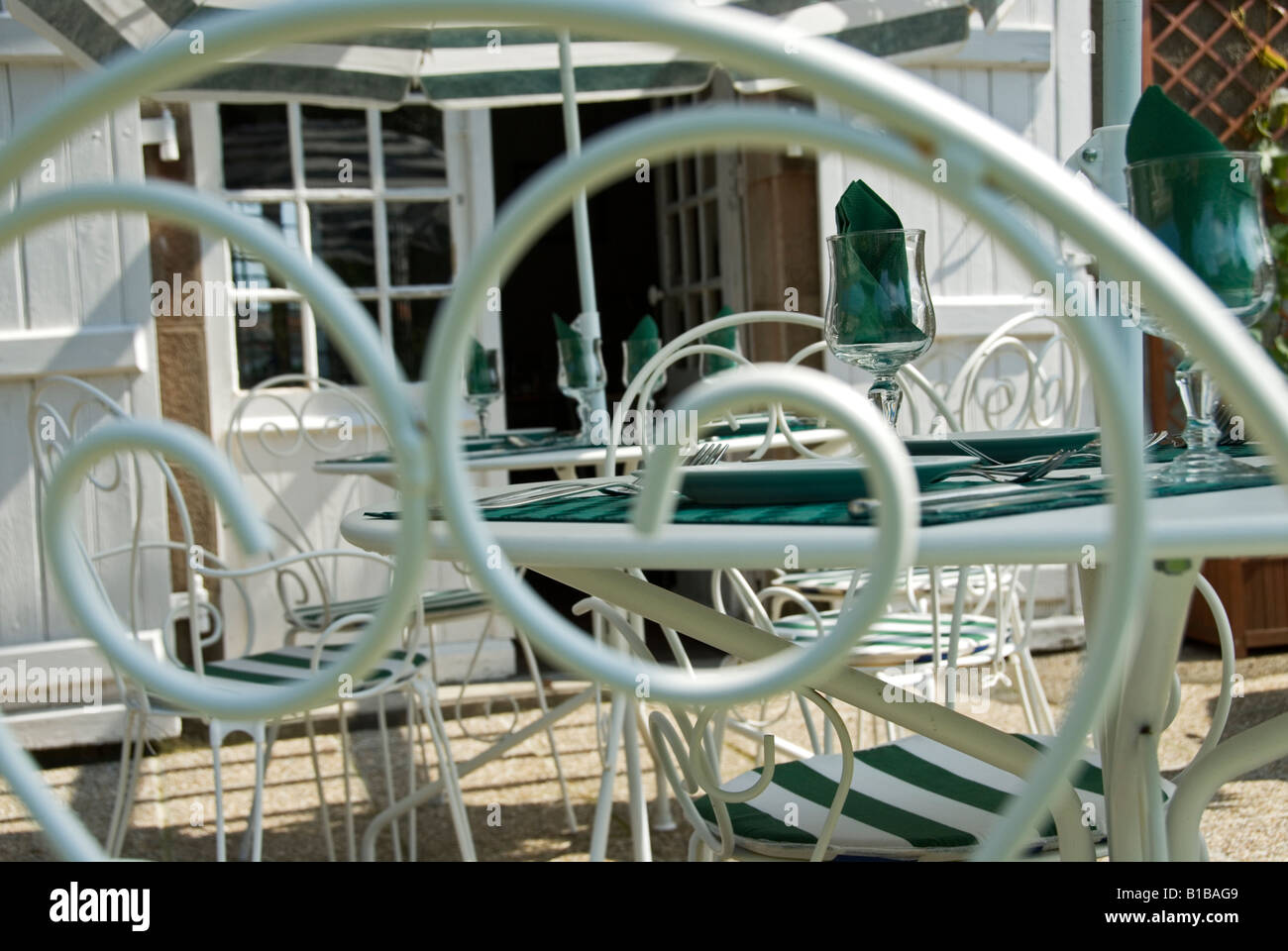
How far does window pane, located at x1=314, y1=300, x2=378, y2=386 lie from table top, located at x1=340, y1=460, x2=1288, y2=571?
132 inches

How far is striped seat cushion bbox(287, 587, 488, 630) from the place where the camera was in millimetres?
2629

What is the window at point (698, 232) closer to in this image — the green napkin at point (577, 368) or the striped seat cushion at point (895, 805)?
the green napkin at point (577, 368)

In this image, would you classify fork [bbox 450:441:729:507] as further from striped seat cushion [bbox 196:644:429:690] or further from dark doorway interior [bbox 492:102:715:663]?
dark doorway interior [bbox 492:102:715:663]

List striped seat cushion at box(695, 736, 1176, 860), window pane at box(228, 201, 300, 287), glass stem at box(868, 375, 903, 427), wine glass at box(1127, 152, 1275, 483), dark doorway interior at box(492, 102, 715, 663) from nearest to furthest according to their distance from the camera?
1. wine glass at box(1127, 152, 1275, 483)
2. striped seat cushion at box(695, 736, 1176, 860)
3. glass stem at box(868, 375, 903, 427)
4. window pane at box(228, 201, 300, 287)
5. dark doorway interior at box(492, 102, 715, 663)

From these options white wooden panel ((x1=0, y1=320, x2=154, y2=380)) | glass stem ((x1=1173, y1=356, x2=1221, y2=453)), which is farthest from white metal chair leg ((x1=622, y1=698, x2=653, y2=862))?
white wooden panel ((x1=0, y1=320, x2=154, y2=380))

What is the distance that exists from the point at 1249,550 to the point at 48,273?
11.4 ft

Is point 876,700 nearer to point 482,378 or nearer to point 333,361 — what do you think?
point 482,378

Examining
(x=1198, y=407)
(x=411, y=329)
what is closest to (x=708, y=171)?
(x=411, y=329)

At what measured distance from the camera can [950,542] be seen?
0.72 m

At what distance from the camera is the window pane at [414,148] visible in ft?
13.4
